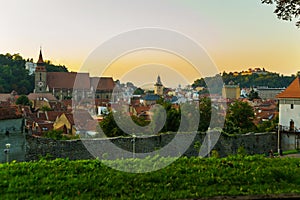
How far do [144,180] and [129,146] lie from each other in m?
7.87

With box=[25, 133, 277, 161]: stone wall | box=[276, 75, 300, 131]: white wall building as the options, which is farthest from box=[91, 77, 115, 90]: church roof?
box=[276, 75, 300, 131]: white wall building

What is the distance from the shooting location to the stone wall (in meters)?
11.3

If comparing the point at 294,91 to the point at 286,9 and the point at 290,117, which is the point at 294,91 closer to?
the point at 290,117

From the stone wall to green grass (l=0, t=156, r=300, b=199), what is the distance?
5322mm

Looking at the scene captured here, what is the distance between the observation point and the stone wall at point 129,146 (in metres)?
11.3

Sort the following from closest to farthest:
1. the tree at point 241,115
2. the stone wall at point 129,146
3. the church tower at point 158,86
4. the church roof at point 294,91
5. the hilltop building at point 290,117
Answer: the stone wall at point 129,146 → the church tower at point 158,86 → the hilltop building at point 290,117 → the church roof at point 294,91 → the tree at point 241,115

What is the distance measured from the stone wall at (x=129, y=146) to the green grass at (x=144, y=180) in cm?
532

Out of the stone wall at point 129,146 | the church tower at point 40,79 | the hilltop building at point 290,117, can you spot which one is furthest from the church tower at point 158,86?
the church tower at point 40,79

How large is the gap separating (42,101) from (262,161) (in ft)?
194

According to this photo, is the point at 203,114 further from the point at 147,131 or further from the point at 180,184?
the point at 180,184

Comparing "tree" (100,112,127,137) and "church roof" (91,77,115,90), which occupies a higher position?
"church roof" (91,77,115,90)

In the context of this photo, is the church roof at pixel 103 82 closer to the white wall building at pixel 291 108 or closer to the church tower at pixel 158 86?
the church tower at pixel 158 86

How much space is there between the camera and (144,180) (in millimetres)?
5074

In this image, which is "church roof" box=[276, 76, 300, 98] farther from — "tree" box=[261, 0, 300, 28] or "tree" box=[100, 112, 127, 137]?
"tree" box=[261, 0, 300, 28]
